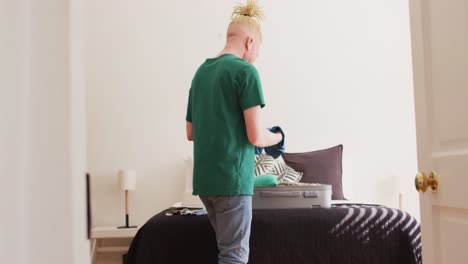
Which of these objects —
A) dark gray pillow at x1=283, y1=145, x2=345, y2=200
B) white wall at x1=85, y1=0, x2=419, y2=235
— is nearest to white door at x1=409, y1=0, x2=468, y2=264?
dark gray pillow at x1=283, y1=145, x2=345, y2=200

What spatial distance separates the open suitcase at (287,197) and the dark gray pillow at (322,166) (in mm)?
1025

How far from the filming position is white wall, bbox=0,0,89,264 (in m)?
0.42

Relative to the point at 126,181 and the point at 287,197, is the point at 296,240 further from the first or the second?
the point at 126,181

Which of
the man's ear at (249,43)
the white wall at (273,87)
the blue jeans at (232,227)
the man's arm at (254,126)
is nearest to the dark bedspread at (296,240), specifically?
the blue jeans at (232,227)

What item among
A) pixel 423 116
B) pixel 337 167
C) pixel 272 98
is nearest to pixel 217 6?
pixel 272 98

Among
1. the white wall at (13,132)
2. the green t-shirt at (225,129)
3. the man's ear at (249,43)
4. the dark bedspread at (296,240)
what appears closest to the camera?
the white wall at (13,132)

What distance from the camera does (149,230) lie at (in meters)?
2.55

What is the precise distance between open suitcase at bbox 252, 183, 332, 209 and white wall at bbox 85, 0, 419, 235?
4.64ft

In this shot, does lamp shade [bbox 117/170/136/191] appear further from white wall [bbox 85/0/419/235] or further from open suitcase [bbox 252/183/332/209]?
open suitcase [bbox 252/183/332/209]

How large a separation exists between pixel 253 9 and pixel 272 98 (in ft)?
6.57

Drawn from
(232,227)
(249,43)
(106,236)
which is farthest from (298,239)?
(106,236)

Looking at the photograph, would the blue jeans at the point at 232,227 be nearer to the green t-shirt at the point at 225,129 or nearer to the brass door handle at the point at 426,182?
the green t-shirt at the point at 225,129

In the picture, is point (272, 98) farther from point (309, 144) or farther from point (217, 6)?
point (217, 6)

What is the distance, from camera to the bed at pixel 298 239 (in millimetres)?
2525
